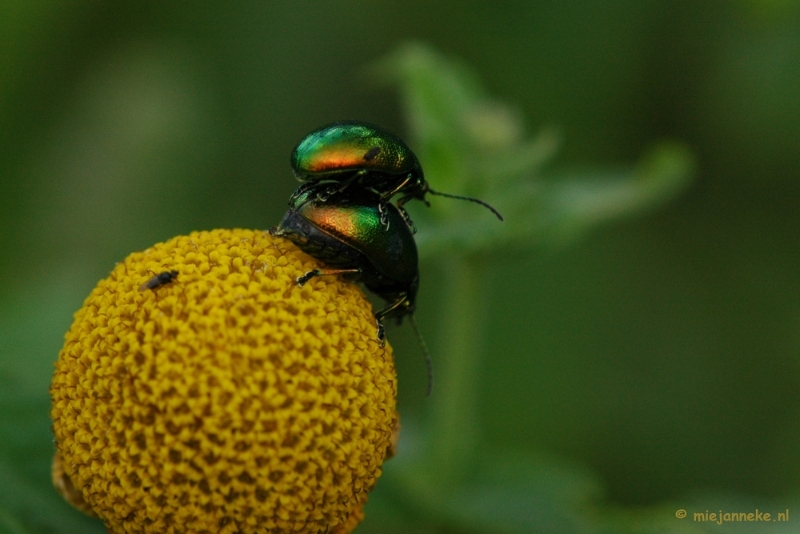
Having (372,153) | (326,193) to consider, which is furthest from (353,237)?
(372,153)

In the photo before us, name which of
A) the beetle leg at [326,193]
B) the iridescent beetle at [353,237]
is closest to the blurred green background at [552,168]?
the iridescent beetle at [353,237]

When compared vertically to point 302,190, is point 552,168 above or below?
above

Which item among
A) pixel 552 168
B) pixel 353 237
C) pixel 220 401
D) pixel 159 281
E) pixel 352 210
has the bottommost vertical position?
pixel 220 401

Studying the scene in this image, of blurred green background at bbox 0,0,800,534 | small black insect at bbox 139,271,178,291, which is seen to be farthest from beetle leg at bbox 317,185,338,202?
blurred green background at bbox 0,0,800,534

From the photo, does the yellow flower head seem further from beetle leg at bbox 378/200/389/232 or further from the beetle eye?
the beetle eye

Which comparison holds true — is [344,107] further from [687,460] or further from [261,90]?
[687,460]

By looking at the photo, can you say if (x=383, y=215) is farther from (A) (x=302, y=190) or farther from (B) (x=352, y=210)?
(A) (x=302, y=190)
